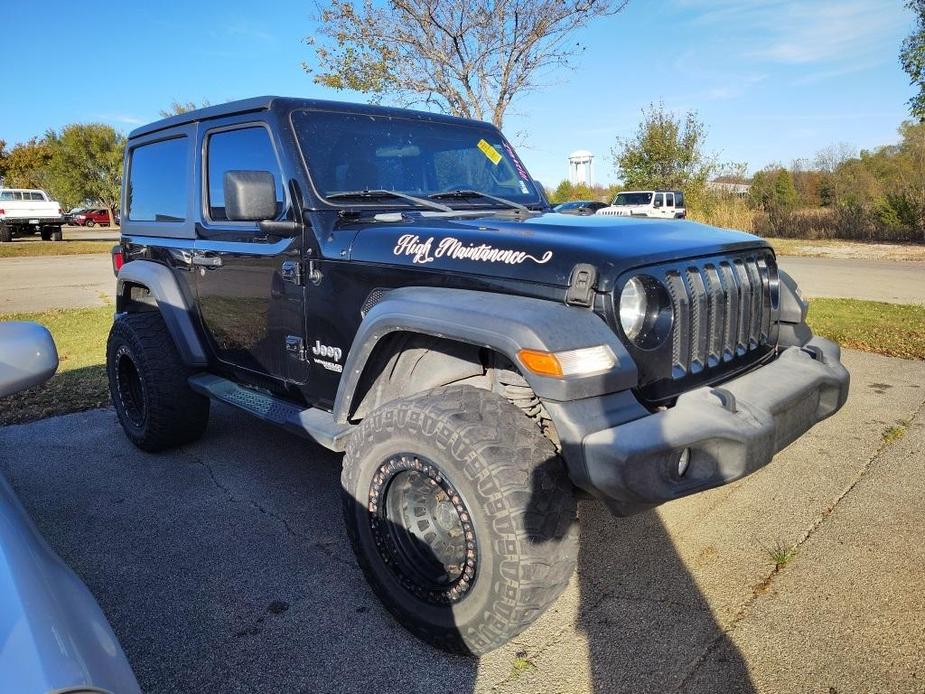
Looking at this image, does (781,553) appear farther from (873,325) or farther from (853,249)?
(853,249)

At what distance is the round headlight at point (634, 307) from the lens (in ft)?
7.55

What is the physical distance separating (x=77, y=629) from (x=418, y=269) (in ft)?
5.61

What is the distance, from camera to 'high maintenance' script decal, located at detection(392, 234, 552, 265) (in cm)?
232

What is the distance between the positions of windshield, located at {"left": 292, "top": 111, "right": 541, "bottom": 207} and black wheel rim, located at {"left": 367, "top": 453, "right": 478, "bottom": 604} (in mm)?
1365

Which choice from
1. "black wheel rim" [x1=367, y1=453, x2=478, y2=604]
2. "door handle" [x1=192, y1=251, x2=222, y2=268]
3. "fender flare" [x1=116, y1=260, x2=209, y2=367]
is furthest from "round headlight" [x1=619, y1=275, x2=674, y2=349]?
"fender flare" [x1=116, y1=260, x2=209, y2=367]

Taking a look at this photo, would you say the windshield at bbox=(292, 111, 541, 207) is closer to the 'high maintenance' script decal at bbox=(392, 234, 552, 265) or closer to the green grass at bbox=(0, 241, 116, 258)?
the 'high maintenance' script decal at bbox=(392, 234, 552, 265)

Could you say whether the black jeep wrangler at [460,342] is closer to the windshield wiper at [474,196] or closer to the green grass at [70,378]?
the windshield wiper at [474,196]

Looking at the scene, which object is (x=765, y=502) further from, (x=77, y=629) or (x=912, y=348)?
(x=912, y=348)

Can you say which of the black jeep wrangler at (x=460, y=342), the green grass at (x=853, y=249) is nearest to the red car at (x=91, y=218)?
the green grass at (x=853, y=249)

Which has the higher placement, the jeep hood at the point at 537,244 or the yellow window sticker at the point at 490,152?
the yellow window sticker at the point at 490,152

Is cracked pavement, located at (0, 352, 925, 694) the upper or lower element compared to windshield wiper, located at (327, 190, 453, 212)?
lower

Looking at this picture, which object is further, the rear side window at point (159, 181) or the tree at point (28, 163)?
the tree at point (28, 163)

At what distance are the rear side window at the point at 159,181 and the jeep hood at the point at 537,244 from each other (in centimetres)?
171

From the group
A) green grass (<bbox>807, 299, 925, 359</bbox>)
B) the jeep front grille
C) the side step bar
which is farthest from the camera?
green grass (<bbox>807, 299, 925, 359</bbox>)
